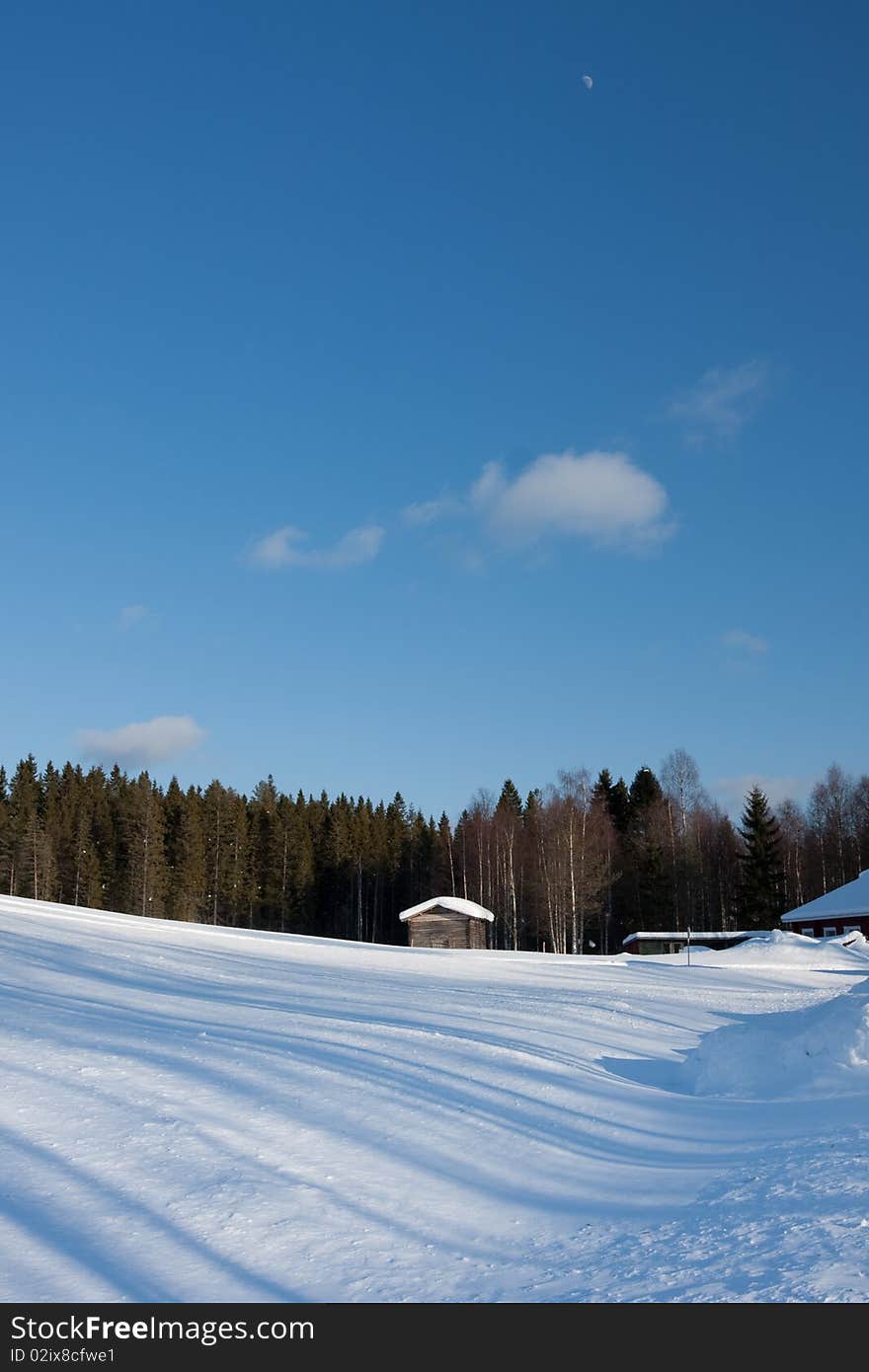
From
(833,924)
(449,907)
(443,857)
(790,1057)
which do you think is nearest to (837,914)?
(833,924)

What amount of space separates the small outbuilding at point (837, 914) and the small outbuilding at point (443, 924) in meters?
18.2

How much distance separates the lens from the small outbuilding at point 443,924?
166 ft

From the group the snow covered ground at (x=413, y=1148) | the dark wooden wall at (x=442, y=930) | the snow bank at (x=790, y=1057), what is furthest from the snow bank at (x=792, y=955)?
the snow bank at (x=790, y=1057)

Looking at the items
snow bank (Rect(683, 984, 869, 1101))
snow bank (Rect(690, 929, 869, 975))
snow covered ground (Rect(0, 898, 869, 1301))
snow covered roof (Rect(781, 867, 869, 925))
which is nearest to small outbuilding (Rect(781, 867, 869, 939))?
snow covered roof (Rect(781, 867, 869, 925))

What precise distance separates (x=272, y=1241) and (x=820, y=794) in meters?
85.8

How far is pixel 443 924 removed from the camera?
51.0 meters

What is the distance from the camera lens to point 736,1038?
15.7 m

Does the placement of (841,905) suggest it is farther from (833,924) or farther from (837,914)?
(833,924)

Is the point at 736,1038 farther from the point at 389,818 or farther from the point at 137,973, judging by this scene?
the point at 389,818

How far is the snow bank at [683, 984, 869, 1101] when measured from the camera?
14406mm

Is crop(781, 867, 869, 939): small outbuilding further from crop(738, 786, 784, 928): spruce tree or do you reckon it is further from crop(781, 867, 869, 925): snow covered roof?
crop(738, 786, 784, 928): spruce tree

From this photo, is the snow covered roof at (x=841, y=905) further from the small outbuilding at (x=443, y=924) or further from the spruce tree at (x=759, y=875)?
the small outbuilding at (x=443, y=924)

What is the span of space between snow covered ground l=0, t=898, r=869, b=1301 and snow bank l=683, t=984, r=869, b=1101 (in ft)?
0.13

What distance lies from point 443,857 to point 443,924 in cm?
2914
